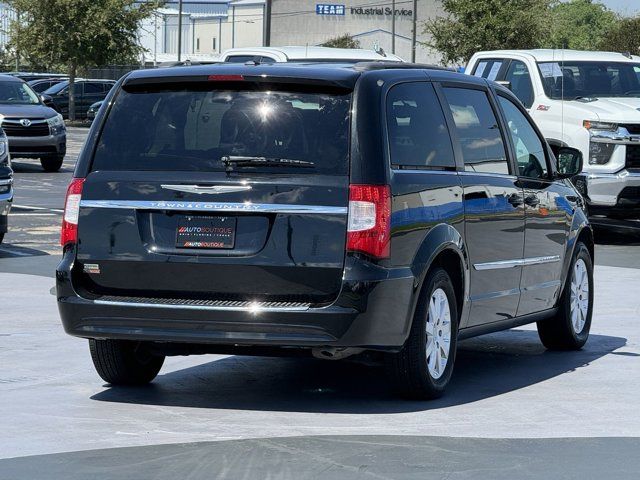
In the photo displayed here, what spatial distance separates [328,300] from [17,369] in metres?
2.49

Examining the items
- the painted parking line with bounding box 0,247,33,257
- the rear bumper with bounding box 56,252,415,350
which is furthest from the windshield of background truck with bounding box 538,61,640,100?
the rear bumper with bounding box 56,252,415,350

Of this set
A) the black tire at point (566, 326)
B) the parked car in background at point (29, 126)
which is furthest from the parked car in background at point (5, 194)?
the parked car in background at point (29, 126)

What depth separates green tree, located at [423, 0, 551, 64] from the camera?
65375 mm

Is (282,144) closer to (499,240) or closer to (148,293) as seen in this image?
(148,293)

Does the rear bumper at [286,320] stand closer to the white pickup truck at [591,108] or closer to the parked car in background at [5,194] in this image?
the parked car in background at [5,194]

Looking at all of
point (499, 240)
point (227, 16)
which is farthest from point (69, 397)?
point (227, 16)

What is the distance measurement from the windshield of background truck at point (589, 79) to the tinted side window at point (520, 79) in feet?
0.73

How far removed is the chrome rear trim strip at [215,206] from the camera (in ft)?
24.0

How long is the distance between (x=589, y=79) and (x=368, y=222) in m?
12.3

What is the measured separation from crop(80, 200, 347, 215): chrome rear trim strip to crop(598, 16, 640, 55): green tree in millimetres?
65417

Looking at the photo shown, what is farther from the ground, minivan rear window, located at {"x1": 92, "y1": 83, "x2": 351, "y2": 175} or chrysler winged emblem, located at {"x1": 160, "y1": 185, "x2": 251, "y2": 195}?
minivan rear window, located at {"x1": 92, "y1": 83, "x2": 351, "y2": 175}

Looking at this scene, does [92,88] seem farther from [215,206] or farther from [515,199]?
[215,206]

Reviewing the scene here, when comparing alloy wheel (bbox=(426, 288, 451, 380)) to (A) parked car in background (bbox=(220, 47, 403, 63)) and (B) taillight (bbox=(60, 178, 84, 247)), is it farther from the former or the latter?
Result: (A) parked car in background (bbox=(220, 47, 403, 63))

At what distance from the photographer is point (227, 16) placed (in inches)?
5315
